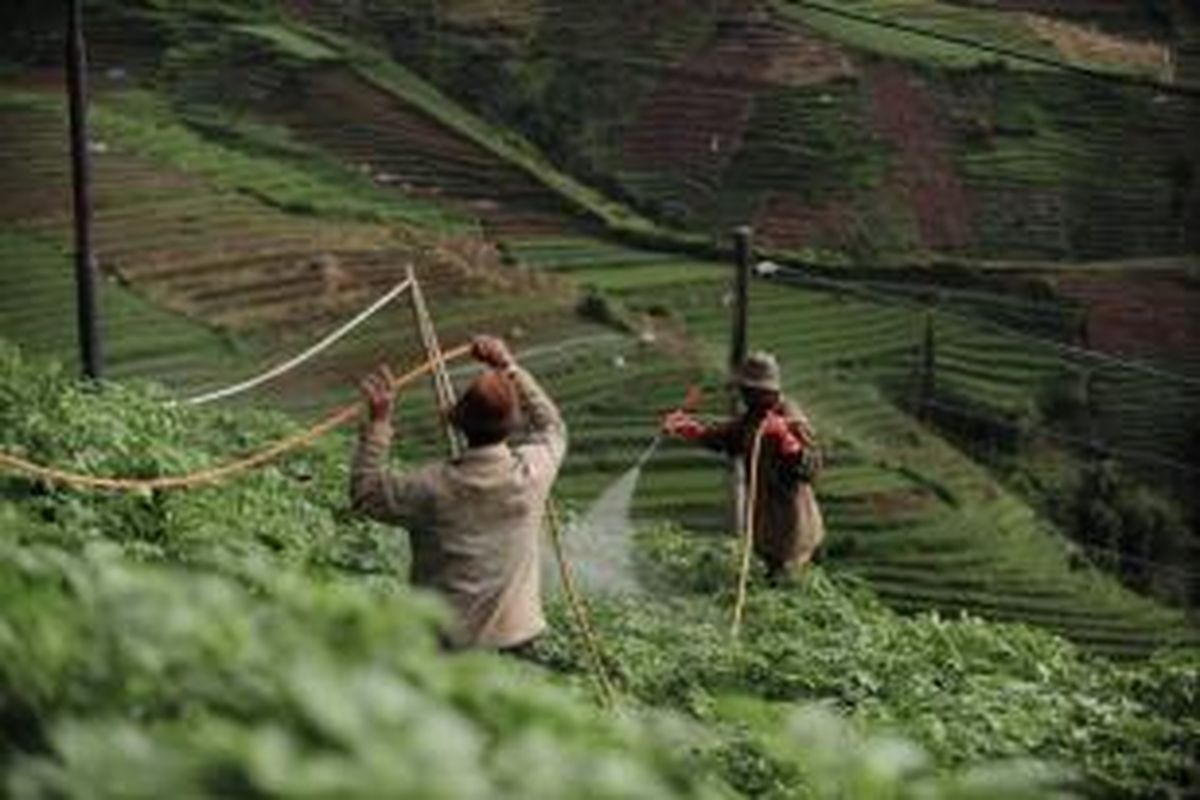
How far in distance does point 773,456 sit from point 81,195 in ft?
14.4

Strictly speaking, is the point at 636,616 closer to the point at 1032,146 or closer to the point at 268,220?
the point at 268,220

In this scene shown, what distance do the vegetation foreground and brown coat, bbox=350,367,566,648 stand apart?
247 millimetres

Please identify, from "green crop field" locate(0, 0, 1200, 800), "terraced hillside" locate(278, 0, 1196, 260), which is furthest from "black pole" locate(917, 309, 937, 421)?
"terraced hillside" locate(278, 0, 1196, 260)

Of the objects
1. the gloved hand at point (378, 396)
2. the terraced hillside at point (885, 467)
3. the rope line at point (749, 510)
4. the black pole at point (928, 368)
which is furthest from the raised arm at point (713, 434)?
the black pole at point (928, 368)

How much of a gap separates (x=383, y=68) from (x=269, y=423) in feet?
40.2

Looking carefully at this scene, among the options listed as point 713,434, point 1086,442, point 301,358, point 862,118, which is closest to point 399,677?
point 301,358

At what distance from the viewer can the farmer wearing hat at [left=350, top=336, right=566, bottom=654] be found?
17.5 ft

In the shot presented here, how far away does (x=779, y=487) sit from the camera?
8945mm

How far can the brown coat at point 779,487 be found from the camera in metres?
8.73

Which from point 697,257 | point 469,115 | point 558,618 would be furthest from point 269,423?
point 469,115

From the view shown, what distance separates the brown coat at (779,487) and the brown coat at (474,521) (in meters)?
3.13

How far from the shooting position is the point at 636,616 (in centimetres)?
877

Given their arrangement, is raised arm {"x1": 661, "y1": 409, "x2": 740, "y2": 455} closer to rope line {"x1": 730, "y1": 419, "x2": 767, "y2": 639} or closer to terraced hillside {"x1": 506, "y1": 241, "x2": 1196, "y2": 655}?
rope line {"x1": 730, "y1": 419, "x2": 767, "y2": 639}

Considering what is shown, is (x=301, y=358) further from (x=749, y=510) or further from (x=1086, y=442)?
(x=1086, y=442)
